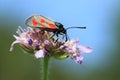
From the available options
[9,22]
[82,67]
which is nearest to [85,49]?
[82,67]

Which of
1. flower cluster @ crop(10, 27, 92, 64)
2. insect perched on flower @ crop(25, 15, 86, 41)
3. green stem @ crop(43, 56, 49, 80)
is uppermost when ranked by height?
insect perched on flower @ crop(25, 15, 86, 41)

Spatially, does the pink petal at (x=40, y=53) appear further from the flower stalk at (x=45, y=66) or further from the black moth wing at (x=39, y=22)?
the black moth wing at (x=39, y=22)

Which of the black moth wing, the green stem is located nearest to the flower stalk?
the green stem

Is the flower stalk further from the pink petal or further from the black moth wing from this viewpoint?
the black moth wing

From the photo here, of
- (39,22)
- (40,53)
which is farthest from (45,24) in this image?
(40,53)

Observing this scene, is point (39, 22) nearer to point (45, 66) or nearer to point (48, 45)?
point (48, 45)

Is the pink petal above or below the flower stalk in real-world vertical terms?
above

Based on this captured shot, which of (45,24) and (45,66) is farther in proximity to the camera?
(45,24)
